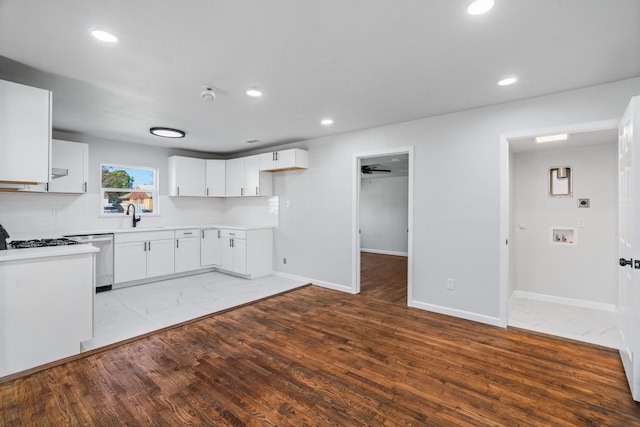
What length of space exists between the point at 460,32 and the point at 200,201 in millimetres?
5727

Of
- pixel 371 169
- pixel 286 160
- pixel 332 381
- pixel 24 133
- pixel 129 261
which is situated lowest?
pixel 332 381

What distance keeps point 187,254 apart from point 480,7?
5.43m

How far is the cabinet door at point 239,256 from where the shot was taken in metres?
5.25

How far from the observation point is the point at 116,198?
523cm

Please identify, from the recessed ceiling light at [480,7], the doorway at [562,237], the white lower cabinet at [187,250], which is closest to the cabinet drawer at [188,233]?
the white lower cabinet at [187,250]

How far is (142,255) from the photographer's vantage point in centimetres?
491

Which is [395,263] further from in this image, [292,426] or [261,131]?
[292,426]

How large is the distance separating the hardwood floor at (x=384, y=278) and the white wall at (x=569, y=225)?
174 centimetres

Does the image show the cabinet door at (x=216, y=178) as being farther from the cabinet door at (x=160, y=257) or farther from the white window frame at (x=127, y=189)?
the cabinet door at (x=160, y=257)

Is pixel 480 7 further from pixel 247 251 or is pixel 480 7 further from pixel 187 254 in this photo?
pixel 187 254

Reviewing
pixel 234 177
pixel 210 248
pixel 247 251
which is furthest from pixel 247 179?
pixel 210 248

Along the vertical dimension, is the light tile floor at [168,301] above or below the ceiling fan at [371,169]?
below

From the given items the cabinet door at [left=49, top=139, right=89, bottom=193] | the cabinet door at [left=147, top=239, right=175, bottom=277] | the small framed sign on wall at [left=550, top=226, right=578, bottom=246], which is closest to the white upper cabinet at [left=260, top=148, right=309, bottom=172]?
the cabinet door at [left=147, top=239, right=175, bottom=277]

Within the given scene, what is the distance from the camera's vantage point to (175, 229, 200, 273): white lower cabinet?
17.6 ft
